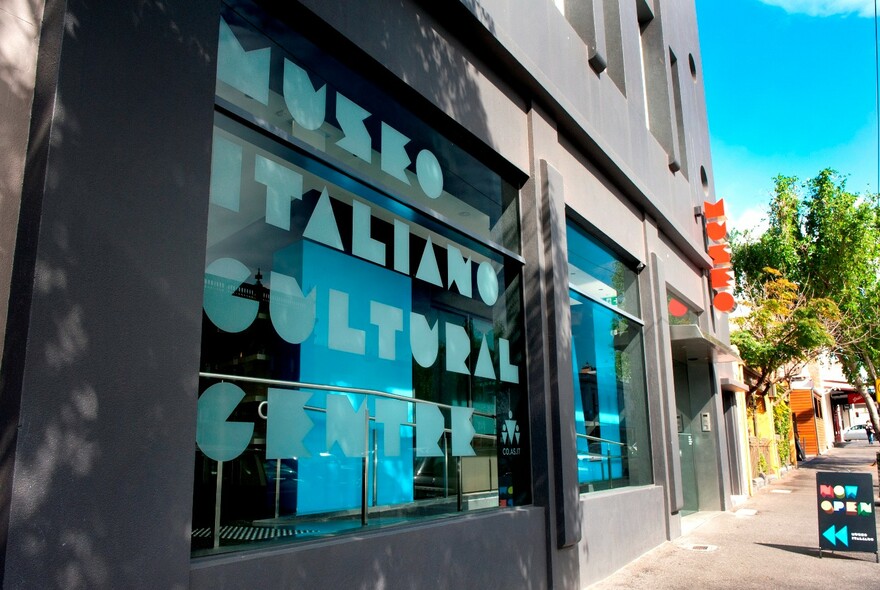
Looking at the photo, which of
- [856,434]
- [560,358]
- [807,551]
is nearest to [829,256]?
[807,551]

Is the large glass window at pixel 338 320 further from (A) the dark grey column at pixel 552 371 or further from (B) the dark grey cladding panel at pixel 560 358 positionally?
(B) the dark grey cladding panel at pixel 560 358

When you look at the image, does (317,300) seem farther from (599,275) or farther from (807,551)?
(807,551)

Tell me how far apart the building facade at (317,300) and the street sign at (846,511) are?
227cm

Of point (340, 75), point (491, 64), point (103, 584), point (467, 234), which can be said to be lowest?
point (103, 584)

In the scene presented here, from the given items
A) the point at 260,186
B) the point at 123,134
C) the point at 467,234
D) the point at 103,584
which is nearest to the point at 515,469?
the point at 467,234

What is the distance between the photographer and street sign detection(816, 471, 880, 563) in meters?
8.54

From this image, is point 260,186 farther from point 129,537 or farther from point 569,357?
point 569,357

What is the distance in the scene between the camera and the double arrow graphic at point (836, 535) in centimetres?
862

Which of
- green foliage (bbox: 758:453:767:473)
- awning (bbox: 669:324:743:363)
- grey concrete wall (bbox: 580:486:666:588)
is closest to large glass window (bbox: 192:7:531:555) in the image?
grey concrete wall (bbox: 580:486:666:588)

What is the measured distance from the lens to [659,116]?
1344cm

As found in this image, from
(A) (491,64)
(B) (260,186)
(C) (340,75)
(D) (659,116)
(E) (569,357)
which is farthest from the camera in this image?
(D) (659,116)

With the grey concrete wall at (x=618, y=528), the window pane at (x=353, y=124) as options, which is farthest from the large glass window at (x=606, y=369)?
the window pane at (x=353, y=124)

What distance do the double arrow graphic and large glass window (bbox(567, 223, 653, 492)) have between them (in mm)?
2508

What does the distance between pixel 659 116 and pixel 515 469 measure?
9.17 m
